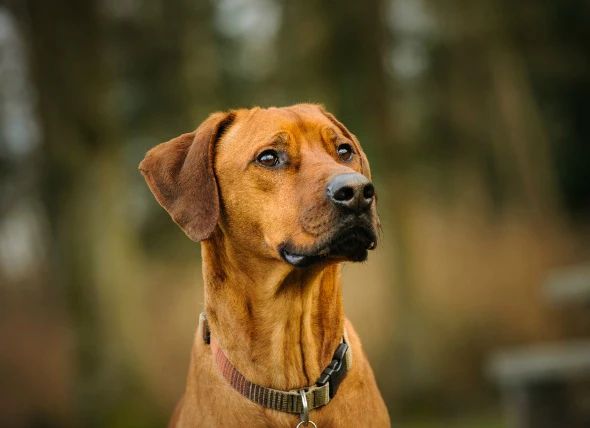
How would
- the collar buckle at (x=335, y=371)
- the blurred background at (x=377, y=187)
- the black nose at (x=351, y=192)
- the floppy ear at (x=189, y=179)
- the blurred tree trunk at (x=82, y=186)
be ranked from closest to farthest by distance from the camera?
1. the black nose at (x=351, y=192)
2. the collar buckle at (x=335, y=371)
3. the floppy ear at (x=189, y=179)
4. the blurred tree trunk at (x=82, y=186)
5. the blurred background at (x=377, y=187)

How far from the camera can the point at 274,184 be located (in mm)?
3438

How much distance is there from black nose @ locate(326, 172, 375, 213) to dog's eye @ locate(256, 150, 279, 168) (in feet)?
1.45

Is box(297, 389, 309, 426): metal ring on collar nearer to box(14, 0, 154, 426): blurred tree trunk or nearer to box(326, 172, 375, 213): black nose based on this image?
box(326, 172, 375, 213): black nose

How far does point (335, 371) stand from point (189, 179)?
3.39 feet

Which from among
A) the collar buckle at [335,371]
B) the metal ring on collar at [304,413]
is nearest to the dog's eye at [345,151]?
the collar buckle at [335,371]

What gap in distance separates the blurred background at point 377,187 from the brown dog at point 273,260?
378 cm

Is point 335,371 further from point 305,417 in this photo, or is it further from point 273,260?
point 273,260

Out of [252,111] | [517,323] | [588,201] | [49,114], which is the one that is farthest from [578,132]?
[252,111]

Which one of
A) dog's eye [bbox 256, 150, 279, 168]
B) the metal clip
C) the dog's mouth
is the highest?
dog's eye [bbox 256, 150, 279, 168]

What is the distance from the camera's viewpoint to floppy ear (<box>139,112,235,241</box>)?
135 inches

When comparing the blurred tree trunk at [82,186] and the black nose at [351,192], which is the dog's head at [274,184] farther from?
the blurred tree trunk at [82,186]

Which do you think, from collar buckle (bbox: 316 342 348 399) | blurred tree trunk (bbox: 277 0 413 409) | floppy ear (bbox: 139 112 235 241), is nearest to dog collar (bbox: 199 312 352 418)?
collar buckle (bbox: 316 342 348 399)

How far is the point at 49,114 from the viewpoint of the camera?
999cm

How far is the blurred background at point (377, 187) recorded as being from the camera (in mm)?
9961
